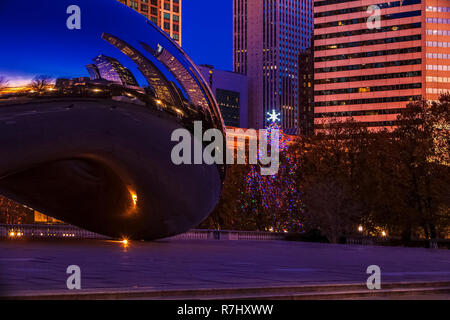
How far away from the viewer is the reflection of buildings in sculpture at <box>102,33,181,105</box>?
11.7 m

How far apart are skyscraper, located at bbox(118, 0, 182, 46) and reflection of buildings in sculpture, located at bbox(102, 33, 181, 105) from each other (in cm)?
13632

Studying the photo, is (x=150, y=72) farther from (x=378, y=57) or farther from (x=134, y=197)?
(x=378, y=57)

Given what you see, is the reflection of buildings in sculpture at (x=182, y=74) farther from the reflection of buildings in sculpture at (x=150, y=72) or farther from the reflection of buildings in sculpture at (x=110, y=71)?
the reflection of buildings in sculpture at (x=110, y=71)

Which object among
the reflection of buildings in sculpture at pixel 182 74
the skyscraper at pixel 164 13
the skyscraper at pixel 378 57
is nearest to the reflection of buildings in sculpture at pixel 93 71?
the reflection of buildings in sculpture at pixel 182 74

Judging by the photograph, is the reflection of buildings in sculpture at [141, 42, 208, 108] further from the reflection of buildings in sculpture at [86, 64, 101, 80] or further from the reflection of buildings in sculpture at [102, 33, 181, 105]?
the reflection of buildings in sculpture at [86, 64, 101, 80]

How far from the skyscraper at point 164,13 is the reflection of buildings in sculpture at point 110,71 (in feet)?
449

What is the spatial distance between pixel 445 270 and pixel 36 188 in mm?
8998

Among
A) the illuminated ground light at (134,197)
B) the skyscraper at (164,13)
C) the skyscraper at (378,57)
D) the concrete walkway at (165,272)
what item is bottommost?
the concrete walkway at (165,272)

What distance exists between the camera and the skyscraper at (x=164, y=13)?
146 meters

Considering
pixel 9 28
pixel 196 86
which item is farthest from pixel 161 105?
pixel 9 28

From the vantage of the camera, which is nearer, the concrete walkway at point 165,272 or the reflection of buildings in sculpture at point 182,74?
the concrete walkway at point 165,272

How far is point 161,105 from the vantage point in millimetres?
12008

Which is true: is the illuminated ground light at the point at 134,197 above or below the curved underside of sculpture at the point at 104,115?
below
